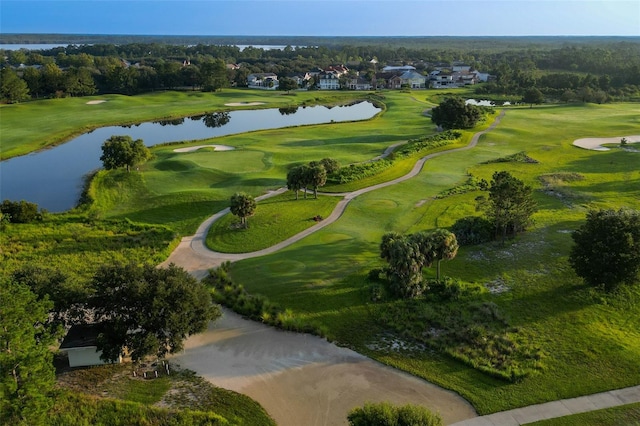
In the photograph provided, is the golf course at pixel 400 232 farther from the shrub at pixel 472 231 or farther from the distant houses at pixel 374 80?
the distant houses at pixel 374 80

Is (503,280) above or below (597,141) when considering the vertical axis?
below

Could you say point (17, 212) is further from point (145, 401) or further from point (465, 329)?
point (465, 329)

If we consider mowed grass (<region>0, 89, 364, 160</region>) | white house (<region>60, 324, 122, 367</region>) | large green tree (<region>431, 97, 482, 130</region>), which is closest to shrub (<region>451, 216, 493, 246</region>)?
white house (<region>60, 324, 122, 367</region>)

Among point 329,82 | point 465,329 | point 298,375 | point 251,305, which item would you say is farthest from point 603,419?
point 329,82

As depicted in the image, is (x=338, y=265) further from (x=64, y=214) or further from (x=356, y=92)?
(x=356, y=92)

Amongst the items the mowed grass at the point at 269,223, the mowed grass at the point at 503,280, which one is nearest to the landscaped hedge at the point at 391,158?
the mowed grass at the point at 503,280

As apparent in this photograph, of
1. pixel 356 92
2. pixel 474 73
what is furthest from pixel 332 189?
pixel 474 73

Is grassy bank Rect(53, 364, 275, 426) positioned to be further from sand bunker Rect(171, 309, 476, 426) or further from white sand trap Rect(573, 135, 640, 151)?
white sand trap Rect(573, 135, 640, 151)
